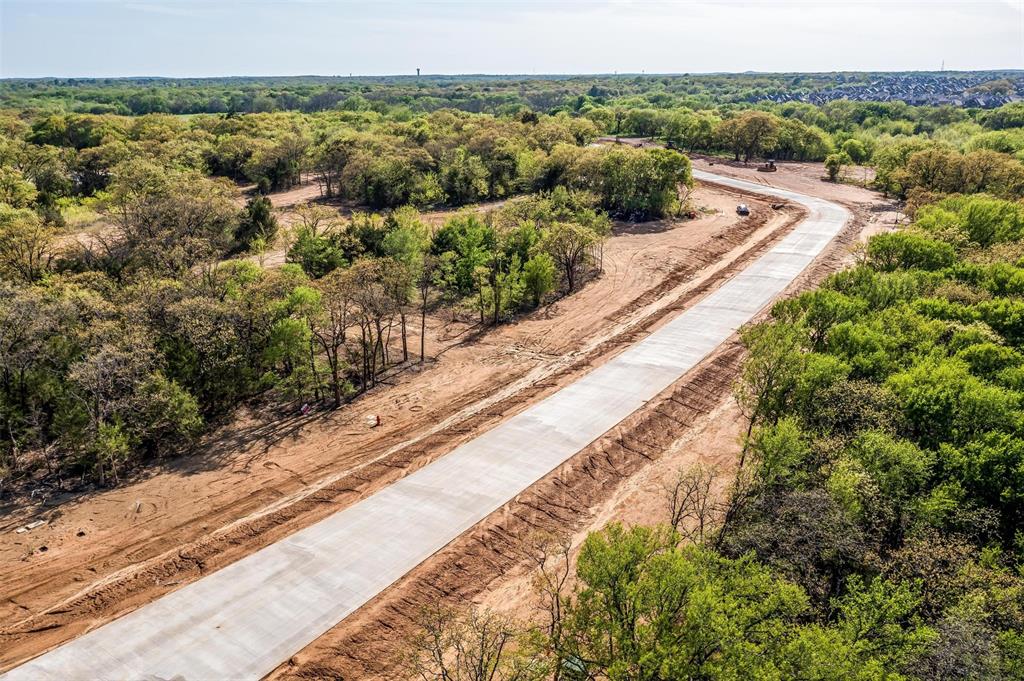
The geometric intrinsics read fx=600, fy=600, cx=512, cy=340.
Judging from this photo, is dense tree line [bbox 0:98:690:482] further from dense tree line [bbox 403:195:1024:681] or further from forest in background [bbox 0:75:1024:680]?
dense tree line [bbox 403:195:1024:681]

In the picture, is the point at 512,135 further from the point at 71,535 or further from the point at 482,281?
the point at 71,535

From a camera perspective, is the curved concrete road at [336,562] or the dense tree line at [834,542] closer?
the dense tree line at [834,542]

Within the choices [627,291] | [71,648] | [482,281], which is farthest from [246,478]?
[627,291]

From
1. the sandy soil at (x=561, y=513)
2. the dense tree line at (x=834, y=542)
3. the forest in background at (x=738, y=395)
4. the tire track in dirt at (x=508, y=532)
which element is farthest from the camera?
the sandy soil at (x=561, y=513)

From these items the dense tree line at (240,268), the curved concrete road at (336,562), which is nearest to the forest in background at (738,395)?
the dense tree line at (240,268)

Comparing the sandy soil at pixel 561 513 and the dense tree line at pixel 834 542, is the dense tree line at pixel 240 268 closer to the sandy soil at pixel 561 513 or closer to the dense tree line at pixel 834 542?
the sandy soil at pixel 561 513

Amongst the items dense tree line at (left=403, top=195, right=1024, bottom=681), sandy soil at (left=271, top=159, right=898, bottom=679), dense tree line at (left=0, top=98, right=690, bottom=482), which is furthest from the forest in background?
sandy soil at (left=271, top=159, right=898, bottom=679)
